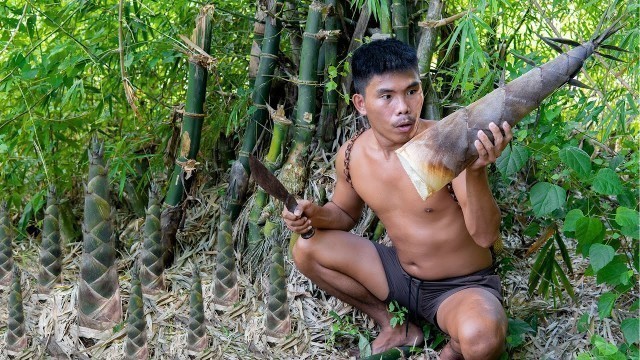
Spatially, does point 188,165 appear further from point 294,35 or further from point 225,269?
point 294,35

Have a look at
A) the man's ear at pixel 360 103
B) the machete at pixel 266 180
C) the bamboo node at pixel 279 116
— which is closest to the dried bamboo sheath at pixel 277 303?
the machete at pixel 266 180

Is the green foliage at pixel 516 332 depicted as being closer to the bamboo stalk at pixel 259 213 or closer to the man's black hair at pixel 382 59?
the man's black hair at pixel 382 59

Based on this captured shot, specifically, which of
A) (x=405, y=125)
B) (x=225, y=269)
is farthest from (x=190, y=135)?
(x=405, y=125)

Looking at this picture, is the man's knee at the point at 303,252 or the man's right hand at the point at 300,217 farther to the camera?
the man's knee at the point at 303,252

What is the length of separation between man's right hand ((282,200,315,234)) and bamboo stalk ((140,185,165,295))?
28.5 inches

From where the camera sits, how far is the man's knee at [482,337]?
2494 millimetres

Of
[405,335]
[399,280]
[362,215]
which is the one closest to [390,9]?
[362,215]

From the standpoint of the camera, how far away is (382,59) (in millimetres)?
Answer: 2553

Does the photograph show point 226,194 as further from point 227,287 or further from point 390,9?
point 390,9

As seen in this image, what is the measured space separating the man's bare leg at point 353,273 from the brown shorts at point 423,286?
1.4 inches

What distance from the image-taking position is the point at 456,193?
260 centimetres

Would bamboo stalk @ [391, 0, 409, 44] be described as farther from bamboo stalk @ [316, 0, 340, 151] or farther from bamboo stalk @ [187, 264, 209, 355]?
bamboo stalk @ [187, 264, 209, 355]

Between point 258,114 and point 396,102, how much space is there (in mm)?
1089

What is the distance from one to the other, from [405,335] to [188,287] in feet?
3.21
